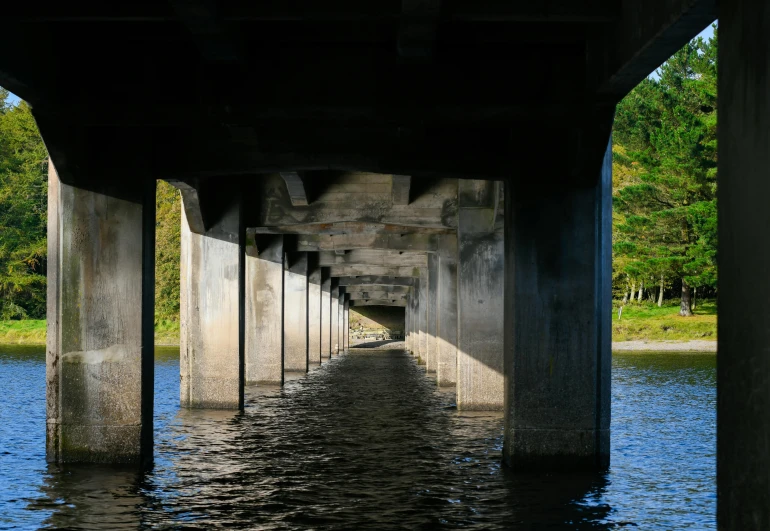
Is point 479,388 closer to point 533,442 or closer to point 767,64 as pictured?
point 533,442

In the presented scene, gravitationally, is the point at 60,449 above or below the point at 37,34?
below

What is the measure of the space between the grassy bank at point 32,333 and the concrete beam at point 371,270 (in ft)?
107

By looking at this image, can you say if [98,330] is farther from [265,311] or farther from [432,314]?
[432,314]

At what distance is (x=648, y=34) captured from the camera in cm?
916

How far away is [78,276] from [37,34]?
3.60 metres

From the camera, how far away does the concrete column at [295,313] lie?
127 feet

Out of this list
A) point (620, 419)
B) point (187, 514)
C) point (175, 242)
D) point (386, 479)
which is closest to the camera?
point (187, 514)

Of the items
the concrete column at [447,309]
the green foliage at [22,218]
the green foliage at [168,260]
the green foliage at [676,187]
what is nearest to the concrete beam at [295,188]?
the concrete column at [447,309]

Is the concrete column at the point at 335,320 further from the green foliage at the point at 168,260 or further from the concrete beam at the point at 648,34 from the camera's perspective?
the concrete beam at the point at 648,34

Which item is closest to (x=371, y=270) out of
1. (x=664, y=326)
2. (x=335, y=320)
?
(x=335, y=320)

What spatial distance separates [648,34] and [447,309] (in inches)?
843

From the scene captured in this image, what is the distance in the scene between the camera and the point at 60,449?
1436 cm

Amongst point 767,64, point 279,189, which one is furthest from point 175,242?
point 767,64

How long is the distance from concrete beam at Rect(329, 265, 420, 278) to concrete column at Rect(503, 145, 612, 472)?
3165cm
